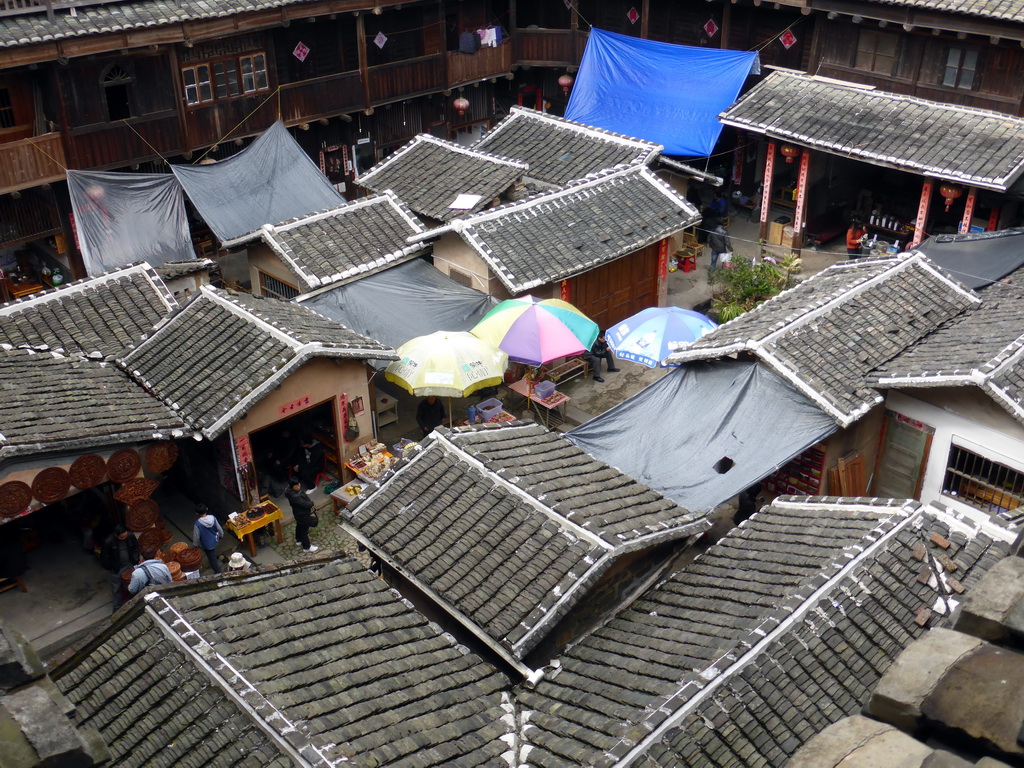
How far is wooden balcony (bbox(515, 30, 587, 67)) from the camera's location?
3462 centimetres

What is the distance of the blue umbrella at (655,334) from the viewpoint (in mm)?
20141

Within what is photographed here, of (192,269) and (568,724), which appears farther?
(192,269)

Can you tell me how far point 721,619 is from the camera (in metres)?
12.0

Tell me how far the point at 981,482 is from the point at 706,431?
4.60m

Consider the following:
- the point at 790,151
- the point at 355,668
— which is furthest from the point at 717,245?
the point at 355,668

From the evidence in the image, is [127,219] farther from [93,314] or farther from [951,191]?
[951,191]

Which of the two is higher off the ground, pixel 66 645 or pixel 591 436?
pixel 591 436

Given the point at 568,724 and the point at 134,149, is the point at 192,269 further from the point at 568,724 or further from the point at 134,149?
the point at 568,724

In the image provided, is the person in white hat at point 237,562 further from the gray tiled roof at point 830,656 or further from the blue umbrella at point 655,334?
the gray tiled roof at point 830,656

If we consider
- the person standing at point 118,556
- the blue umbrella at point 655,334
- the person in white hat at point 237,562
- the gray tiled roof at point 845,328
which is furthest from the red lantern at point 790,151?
the person standing at point 118,556

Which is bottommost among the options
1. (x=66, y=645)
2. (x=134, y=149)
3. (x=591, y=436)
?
(x=66, y=645)

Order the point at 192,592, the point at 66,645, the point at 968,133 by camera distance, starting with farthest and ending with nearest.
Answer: the point at 968,133, the point at 66,645, the point at 192,592

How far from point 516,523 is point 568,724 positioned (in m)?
3.03

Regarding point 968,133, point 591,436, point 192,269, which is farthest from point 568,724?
point 968,133
